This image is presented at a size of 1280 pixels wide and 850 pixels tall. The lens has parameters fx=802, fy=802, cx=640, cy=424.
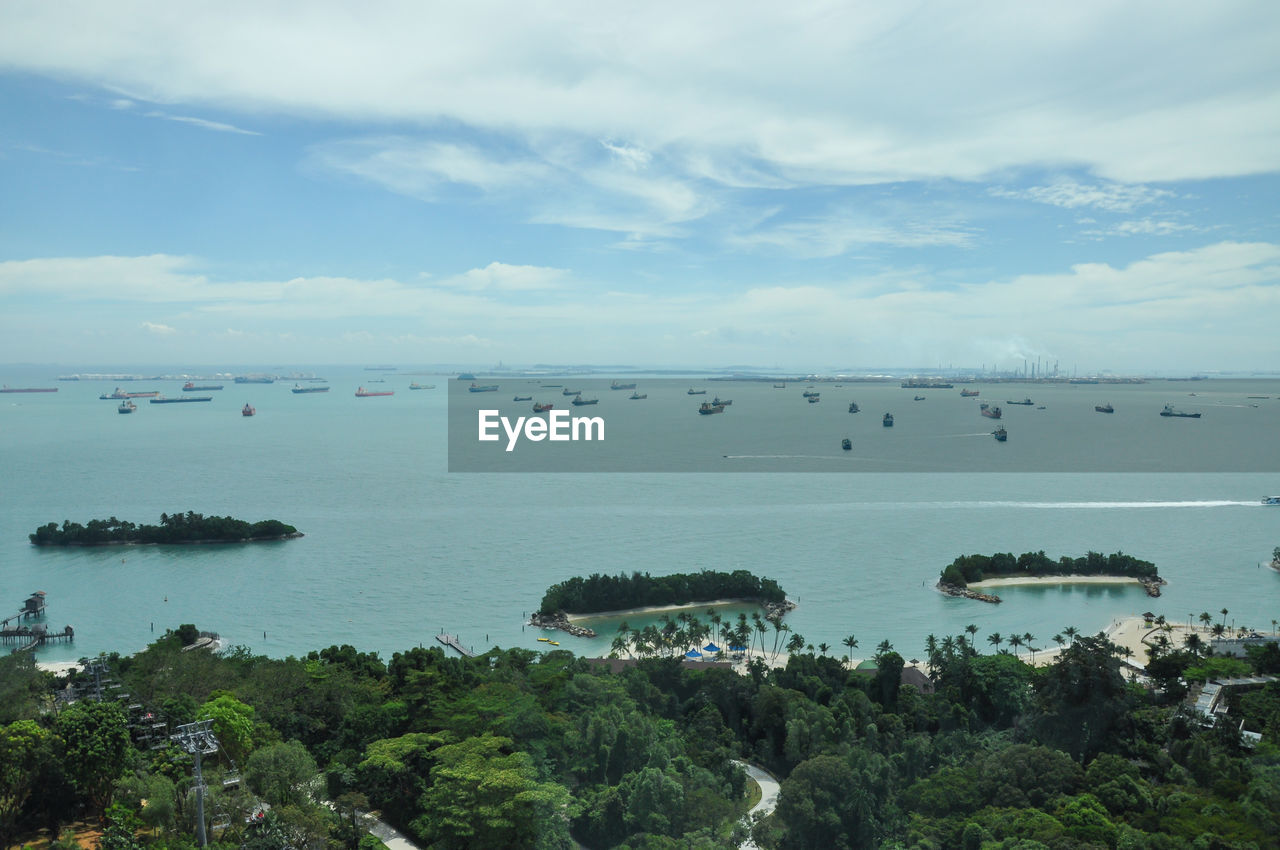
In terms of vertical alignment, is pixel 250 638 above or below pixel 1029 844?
below

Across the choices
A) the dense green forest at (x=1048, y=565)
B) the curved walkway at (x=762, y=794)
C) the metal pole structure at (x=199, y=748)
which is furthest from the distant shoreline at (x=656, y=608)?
the metal pole structure at (x=199, y=748)

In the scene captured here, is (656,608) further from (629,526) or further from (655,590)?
(629,526)

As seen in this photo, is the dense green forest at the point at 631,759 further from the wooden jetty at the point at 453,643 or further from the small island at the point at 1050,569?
the small island at the point at 1050,569

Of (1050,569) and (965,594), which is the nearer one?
(965,594)

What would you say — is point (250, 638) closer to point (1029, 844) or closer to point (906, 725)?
point (906, 725)

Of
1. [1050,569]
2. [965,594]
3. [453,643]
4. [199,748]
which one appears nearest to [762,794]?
[199,748]

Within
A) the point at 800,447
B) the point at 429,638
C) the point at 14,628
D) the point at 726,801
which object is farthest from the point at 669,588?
the point at 800,447

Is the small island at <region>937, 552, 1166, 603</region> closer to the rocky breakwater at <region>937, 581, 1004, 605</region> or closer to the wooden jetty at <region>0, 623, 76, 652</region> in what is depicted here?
the rocky breakwater at <region>937, 581, 1004, 605</region>
